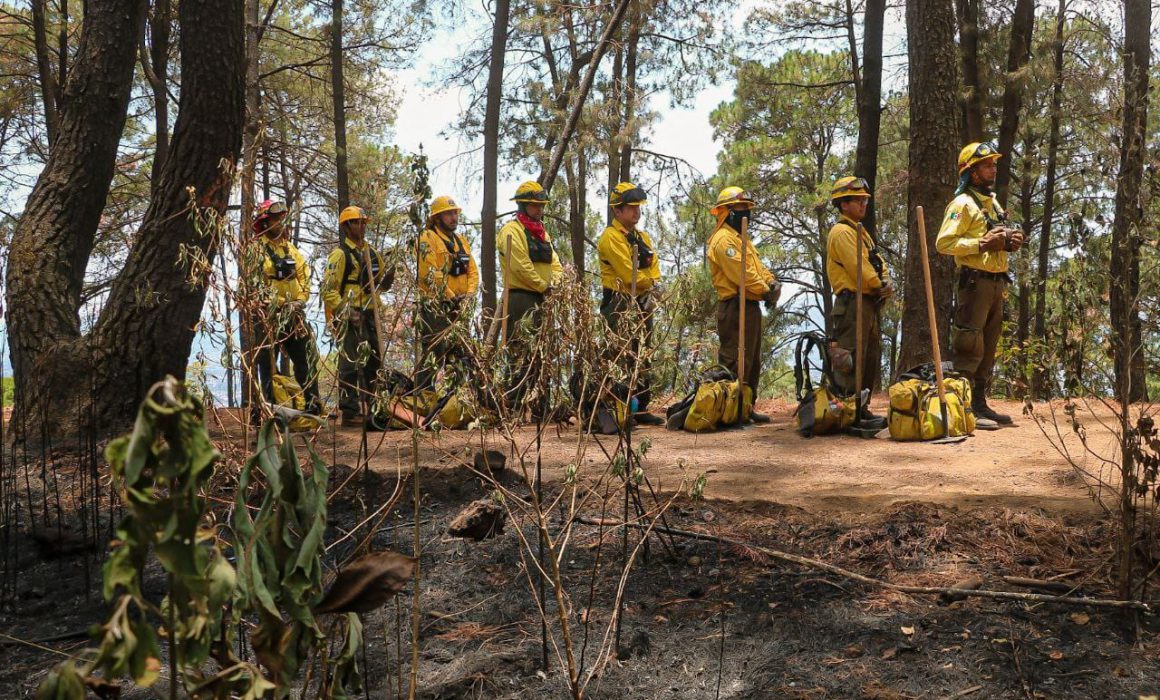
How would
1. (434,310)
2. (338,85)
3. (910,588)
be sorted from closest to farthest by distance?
(434,310) < (910,588) < (338,85)

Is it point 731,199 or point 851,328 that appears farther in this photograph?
point 731,199

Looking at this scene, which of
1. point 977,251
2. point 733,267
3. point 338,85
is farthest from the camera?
point 338,85

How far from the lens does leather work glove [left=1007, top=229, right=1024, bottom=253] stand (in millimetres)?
6492

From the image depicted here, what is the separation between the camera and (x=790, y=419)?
846 cm

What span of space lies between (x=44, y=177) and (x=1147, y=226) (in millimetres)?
7079

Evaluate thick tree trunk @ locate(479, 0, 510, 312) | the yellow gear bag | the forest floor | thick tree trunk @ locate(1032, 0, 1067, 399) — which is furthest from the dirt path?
thick tree trunk @ locate(1032, 0, 1067, 399)

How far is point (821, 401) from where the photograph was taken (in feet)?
22.8

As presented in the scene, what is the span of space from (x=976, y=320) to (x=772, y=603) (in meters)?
4.32

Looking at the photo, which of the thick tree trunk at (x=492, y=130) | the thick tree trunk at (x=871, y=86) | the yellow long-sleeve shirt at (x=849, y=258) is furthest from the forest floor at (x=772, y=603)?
the thick tree trunk at (x=871, y=86)

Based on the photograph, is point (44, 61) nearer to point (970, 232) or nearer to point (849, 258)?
point (849, 258)

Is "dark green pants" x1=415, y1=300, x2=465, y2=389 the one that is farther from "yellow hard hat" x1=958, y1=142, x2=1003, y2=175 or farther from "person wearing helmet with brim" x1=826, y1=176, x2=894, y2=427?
"yellow hard hat" x1=958, y1=142, x2=1003, y2=175

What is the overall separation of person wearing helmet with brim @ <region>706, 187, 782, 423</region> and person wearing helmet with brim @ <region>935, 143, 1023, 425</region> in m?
1.42

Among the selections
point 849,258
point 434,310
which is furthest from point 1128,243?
point 849,258

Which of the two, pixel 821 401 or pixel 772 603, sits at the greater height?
pixel 821 401
